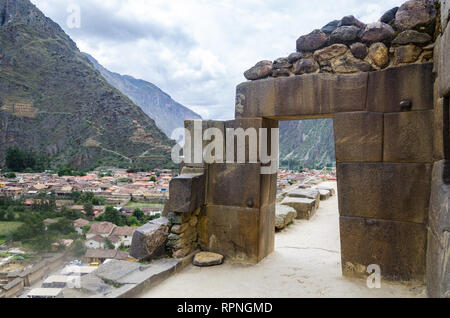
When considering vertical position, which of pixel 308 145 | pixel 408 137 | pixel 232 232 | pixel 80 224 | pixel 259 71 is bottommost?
pixel 80 224

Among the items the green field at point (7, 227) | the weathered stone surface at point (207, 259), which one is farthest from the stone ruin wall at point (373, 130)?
the green field at point (7, 227)

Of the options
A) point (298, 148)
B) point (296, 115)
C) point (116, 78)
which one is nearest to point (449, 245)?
point (296, 115)

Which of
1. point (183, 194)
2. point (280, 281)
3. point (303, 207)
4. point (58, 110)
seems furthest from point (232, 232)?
point (58, 110)

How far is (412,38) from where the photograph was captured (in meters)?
3.29

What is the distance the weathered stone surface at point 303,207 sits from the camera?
8.30m

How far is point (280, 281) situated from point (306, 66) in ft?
8.85

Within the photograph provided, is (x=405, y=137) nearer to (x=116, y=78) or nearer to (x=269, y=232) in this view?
(x=269, y=232)

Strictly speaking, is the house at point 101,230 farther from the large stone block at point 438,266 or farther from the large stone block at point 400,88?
the large stone block at point 438,266

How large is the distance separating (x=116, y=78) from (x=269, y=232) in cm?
14540

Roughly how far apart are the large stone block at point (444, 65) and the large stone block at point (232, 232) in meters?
2.54

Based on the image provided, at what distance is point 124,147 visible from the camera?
61.4 metres

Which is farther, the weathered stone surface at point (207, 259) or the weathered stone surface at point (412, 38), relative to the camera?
the weathered stone surface at point (207, 259)

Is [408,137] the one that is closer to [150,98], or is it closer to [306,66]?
[306,66]

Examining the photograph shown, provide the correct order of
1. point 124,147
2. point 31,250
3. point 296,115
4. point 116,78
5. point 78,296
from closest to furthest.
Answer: point 78,296 → point 296,115 → point 31,250 → point 124,147 → point 116,78
